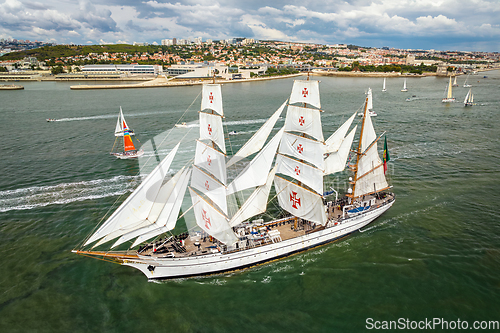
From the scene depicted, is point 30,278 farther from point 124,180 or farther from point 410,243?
point 410,243

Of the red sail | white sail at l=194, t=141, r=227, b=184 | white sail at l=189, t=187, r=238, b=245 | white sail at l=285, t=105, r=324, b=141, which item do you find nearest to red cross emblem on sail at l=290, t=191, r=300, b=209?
white sail at l=285, t=105, r=324, b=141

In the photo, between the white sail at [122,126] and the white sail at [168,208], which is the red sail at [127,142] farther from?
the white sail at [168,208]

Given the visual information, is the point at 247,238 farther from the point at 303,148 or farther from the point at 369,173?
the point at 369,173

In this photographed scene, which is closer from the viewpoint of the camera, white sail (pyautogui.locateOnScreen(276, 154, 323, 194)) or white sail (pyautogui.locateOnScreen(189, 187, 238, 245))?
white sail (pyautogui.locateOnScreen(189, 187, 238, 245))

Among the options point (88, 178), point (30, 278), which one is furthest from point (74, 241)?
point (88, 178)

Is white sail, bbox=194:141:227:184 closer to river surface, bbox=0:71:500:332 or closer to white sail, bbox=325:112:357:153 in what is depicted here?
river surface, bbox=0:71:500:332

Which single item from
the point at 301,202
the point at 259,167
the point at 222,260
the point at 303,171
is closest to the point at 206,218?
the point at 222,260
